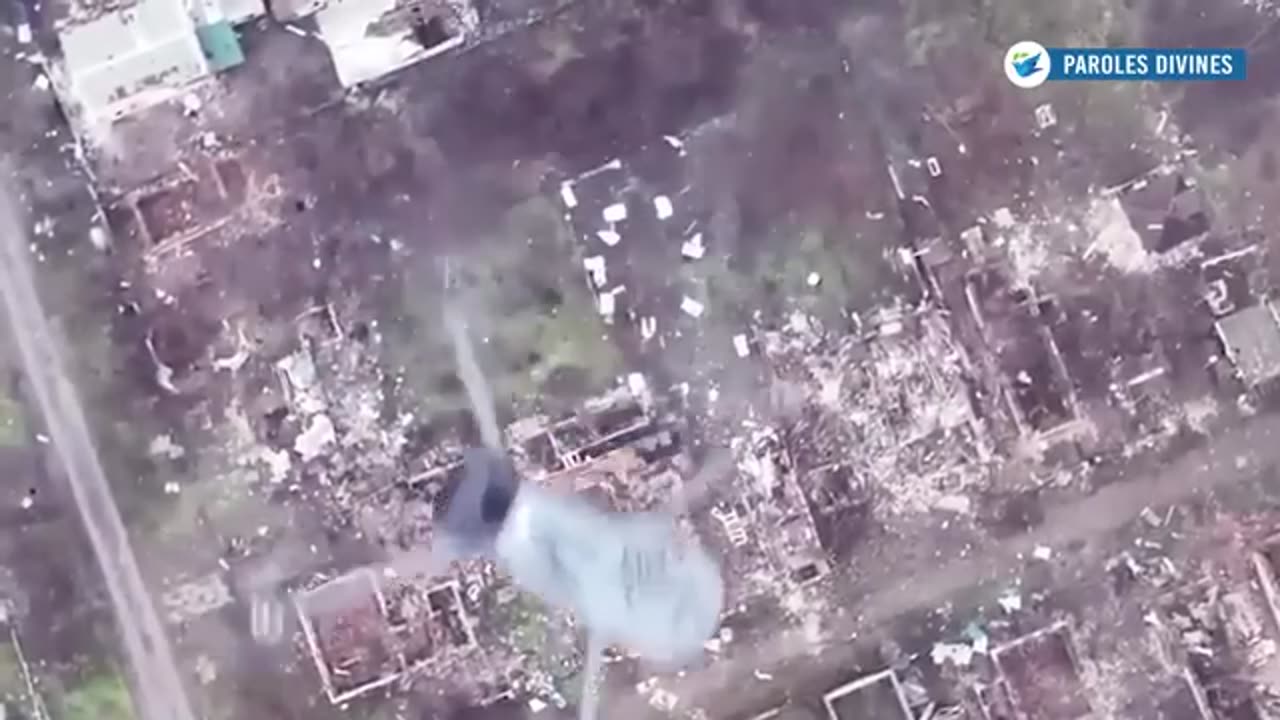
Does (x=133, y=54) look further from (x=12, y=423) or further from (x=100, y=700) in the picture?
(x=100, y=700)

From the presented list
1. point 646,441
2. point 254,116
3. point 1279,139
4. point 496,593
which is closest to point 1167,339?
point 1279,139

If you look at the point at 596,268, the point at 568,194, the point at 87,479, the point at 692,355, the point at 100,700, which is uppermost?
the point at 568,194

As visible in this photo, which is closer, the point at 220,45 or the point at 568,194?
the point at 220,45

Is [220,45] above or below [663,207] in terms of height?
above

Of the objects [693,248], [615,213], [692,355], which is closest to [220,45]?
[615,213]

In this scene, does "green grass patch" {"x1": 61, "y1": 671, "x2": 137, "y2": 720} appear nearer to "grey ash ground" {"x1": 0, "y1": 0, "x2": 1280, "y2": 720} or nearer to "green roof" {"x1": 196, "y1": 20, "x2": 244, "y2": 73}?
"grey ash ground" {"x1": 0, "y1": 0, "x2": 1280, "y2": 720}
